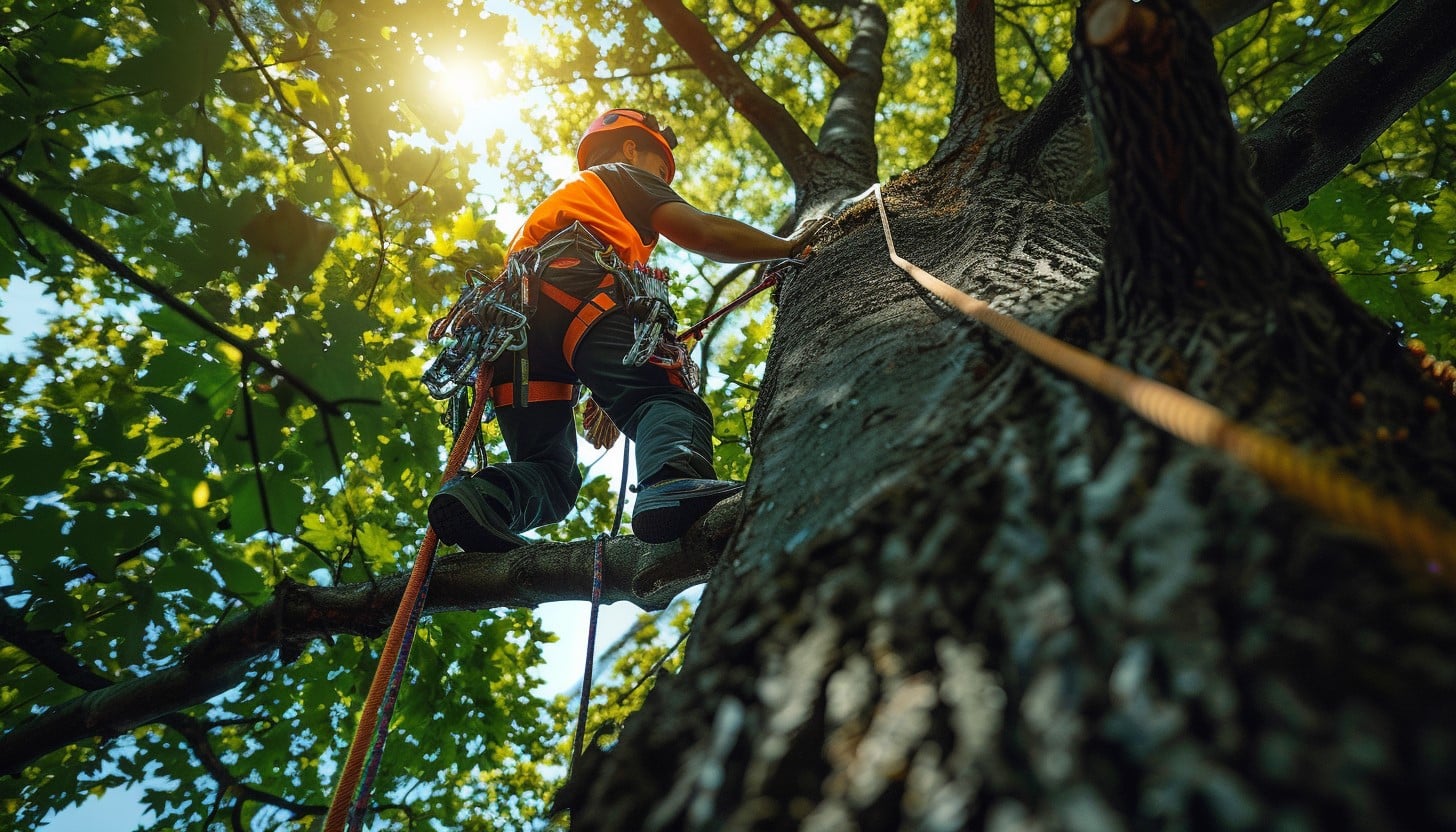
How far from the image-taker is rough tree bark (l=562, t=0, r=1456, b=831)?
1.46 ft

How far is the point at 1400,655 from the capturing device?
447mm

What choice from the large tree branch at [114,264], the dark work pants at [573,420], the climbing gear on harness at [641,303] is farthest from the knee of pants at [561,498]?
the large tree branch at [114,264]

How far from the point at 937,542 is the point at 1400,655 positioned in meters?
0.34

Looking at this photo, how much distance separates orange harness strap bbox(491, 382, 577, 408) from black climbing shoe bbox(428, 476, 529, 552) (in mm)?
508

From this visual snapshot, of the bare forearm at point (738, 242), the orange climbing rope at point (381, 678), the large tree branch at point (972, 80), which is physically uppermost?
the large tree branch at point (972, 80)

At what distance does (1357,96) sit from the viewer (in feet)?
8.54

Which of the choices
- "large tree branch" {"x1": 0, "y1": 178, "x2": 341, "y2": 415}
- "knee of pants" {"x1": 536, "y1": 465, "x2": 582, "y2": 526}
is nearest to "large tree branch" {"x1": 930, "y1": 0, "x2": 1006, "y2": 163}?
"knee of pants" {"x1": 536, "y1": 465, "x2": 582, "y2": 526}

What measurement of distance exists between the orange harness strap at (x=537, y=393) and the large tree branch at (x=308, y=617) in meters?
0.62

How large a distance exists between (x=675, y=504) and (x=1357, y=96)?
280 cm

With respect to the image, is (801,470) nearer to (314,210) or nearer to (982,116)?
(314,210)

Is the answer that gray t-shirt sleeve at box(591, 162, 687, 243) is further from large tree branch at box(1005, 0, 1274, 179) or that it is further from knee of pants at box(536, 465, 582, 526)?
large tree branch at box(1005, 0, 1274, 179)

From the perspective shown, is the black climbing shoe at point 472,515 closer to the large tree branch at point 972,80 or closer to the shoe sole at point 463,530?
the shoe sole at point 463,530

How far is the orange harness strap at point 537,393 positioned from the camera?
2.98 meters

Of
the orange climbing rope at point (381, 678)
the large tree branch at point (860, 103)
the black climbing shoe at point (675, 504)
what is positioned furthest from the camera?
the large tree branch at point (860, 103)
